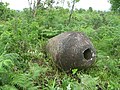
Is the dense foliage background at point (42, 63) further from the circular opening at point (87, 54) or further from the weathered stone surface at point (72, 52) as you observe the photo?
the circular opening at point (87, 54)

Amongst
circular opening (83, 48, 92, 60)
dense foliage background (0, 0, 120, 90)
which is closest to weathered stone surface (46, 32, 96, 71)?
circular opening (83, 48, 92, 60)

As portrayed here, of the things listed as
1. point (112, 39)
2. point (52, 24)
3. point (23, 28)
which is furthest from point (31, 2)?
point (112, 39)

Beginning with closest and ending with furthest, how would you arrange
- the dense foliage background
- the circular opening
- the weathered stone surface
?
the dense foliage background
the weathered stone surface
the circular opening

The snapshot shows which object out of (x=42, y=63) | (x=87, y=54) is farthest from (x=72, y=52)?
(x=42, y=63)

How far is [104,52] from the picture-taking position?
315 inches

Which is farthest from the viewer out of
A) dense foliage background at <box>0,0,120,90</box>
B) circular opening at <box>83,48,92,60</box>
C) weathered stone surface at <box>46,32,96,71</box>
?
circular opening at <box>83,48,92,60</box>

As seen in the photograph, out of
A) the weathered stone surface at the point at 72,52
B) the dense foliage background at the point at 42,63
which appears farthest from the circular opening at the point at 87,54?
the dense foliage background at the point at 42,63

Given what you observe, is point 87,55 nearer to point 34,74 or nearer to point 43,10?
point 34,74

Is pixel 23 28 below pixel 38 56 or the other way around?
the other way around

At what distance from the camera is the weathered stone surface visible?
256 inches

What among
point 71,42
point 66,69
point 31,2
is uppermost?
point 31,2

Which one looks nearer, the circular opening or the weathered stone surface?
the weathered stone surface

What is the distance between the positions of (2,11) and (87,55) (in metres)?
6.71

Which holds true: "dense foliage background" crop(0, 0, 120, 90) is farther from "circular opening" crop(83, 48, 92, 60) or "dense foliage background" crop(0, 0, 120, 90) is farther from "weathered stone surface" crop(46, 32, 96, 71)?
"circular opening" crop(83, 48, 92, 60)
